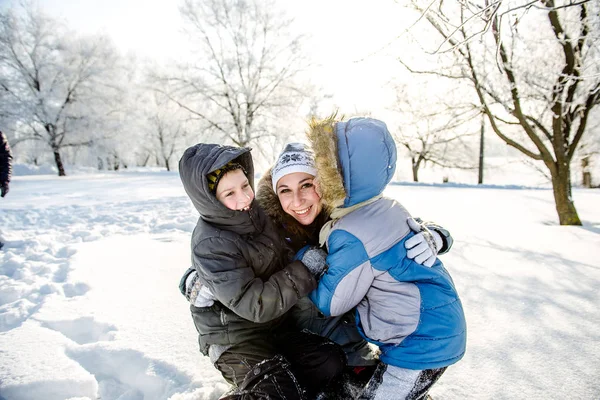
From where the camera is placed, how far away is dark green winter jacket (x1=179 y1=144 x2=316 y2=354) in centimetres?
159

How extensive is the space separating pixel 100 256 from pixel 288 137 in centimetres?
1117

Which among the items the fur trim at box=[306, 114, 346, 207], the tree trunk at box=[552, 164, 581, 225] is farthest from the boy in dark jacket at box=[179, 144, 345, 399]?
the tree trunk at box=[552, 164, 581, 225]

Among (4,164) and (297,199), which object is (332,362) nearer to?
(297,199)

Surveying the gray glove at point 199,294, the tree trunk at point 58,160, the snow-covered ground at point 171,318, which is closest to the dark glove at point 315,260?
the gray glove at point 199,294

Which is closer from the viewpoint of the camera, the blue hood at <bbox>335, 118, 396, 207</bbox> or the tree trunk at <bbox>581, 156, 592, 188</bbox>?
the blue hood at <bbox>335, 118, 396, 207</bbox>

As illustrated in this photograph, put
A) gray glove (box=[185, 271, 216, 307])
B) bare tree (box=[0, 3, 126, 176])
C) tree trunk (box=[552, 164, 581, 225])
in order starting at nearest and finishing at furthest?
1. gray glove (box=[185, 271, 216, 307])
2. tree trunk (box=[552, 164, 581, 225])
3. bare tree (box=[0, 3, 126, 176])

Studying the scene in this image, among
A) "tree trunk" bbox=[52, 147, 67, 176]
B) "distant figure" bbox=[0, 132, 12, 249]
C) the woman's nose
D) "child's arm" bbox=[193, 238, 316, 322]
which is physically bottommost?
"child's arm" bbox=[193, 238, 316, 322]

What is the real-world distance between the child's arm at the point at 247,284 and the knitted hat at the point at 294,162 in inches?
22.2

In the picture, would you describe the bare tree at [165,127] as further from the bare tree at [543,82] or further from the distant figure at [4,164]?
the bare tree at [543,82]

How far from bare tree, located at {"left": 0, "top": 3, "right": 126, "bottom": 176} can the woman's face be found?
19.5 metres

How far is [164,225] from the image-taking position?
5402 millimetres

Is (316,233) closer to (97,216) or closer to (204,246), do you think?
(204,246)

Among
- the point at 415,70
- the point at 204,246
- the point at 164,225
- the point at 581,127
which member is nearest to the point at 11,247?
the point at 164,225

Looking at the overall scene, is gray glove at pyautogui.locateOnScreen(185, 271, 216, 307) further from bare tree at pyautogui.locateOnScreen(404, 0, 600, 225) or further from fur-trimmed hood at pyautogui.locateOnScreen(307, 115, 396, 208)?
bare tree at pyautogui.locateOnScreen(404, 0, 600, 225)
